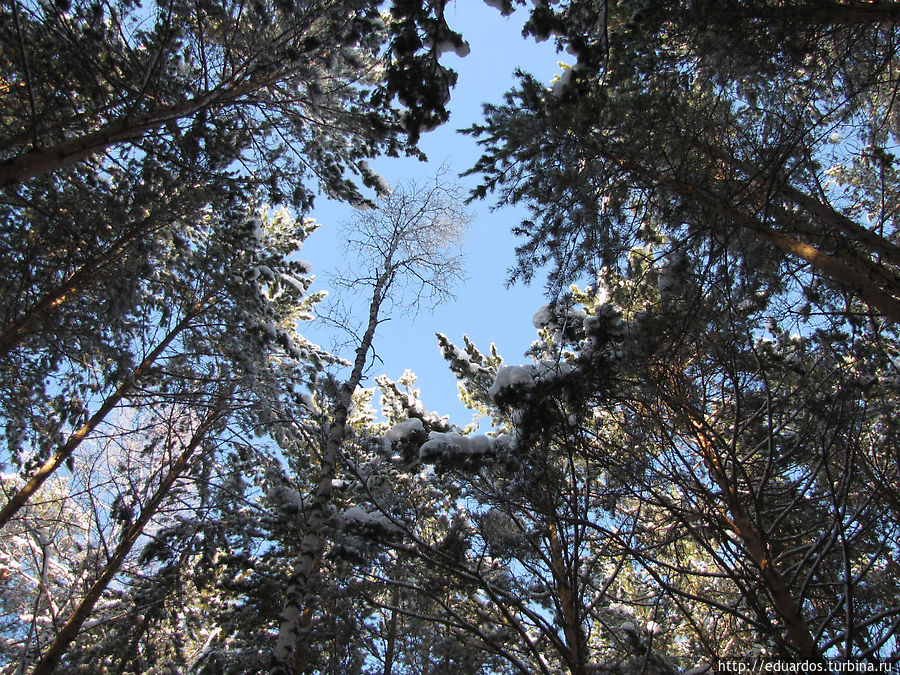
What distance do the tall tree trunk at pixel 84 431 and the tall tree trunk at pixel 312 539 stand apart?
8.99 ft

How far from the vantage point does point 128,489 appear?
7.23 meters

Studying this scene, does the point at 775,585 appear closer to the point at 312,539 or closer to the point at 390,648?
the point at 312,539

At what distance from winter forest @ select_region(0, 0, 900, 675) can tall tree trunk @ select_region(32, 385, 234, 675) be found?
5cm

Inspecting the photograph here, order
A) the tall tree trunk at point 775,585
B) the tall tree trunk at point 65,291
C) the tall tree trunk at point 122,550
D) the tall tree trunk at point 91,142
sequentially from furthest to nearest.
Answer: the tall tree trunk at point 122,550 → the tall tree trunk at point 65,291 → the tall tree trunk at point 91,142 → the tall tree trunk at point 775,585

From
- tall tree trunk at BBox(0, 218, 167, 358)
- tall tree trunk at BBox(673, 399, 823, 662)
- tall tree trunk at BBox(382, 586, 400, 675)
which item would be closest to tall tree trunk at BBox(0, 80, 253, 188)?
tall tree trunk at BBox(0, 218, 167, 358)

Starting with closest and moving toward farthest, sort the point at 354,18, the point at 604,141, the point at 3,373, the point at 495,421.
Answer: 1. the point at 604,141
2. the point at 354,18
3. the point at 3,373
4. the point at 495,421

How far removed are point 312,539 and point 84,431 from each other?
15.4 ft

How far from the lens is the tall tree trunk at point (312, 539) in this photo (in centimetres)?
438

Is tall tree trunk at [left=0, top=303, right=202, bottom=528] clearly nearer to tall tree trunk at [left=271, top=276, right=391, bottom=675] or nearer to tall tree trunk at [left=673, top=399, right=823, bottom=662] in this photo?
tall tree trunk at [left=271, top=276, right=391, bottom=675]

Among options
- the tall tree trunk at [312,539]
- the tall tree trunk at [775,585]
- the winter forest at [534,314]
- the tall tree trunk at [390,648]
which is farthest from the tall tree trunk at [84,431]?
the tall tree trunk at [775,585]

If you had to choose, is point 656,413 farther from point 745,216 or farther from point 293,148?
point 293,148

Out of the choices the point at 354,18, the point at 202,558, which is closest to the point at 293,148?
the point at 354,18

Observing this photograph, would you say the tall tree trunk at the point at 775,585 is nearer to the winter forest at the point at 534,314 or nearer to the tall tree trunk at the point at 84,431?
the winter forest at the point at 534,314

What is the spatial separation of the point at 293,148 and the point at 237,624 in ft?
27.6
